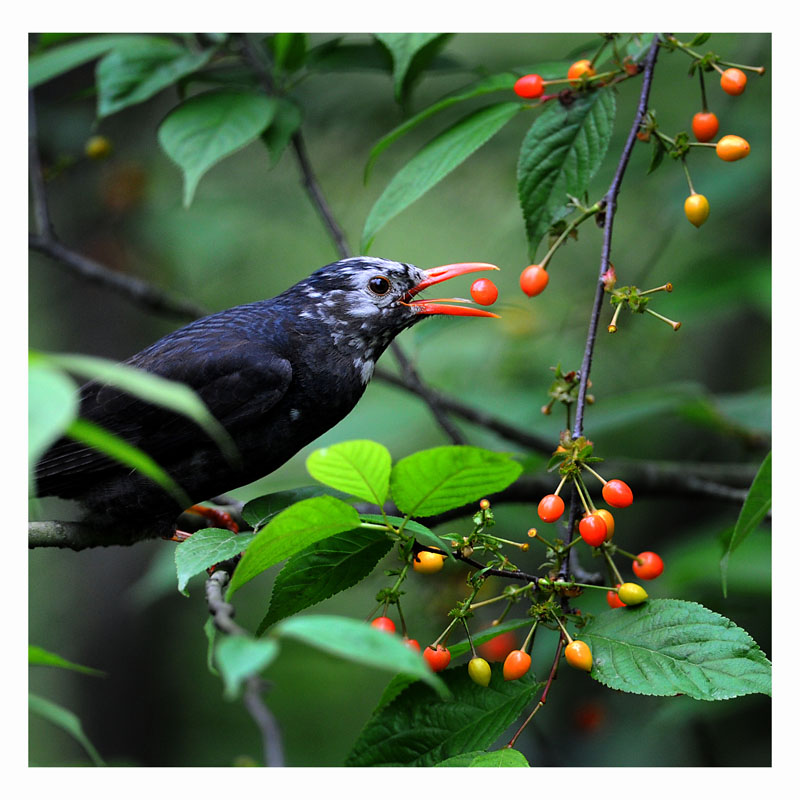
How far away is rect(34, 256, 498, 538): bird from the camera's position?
1824 millimetres

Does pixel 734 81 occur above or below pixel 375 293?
above

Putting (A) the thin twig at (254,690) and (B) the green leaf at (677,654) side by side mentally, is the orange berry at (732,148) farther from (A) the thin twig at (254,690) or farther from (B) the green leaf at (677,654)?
(A) the thin twig at (254,690)

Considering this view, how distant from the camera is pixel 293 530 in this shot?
120cm

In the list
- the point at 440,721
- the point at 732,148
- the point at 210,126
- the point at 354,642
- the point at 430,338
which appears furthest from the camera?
the point at 430,338

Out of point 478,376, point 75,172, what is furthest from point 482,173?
point 75,172

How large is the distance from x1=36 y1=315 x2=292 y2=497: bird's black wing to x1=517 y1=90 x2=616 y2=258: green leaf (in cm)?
60

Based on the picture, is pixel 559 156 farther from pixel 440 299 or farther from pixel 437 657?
pixel 437 657

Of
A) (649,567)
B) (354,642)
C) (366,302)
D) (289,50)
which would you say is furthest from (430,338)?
(354,642)

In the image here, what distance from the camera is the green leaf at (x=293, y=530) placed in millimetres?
1168

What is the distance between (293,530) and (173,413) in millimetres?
718

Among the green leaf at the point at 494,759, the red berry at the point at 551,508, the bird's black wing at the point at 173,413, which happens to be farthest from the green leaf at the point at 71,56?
the green leaf at the point at 494,759

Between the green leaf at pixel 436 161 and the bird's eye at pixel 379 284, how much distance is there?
104mm

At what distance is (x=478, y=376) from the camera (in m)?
3.65

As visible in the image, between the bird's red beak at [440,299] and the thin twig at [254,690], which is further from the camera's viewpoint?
the bird's red beak at [440,299]
